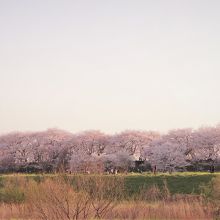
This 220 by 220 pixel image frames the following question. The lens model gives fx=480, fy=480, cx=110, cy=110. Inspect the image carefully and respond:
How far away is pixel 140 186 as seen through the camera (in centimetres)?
3575

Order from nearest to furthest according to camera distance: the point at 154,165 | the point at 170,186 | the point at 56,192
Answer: the point at 56,192 < the point at 170,186 < the point at 154,165

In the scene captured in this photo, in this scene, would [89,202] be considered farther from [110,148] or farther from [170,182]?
[110,148]

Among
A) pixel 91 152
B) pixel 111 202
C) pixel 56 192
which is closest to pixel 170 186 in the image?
pixel 111 202

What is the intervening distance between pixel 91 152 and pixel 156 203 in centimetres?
5567

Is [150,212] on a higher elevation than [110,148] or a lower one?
lower

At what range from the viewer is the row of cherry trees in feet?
218

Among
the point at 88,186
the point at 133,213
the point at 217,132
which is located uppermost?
the point at 217,132

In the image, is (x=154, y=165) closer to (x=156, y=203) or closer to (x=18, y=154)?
(x=18, y=154)

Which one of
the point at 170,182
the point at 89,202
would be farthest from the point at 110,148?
the point at 89,202

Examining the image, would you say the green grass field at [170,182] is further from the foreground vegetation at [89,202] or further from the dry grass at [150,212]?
the dry grass at [150,212]

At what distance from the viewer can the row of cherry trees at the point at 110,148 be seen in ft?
218

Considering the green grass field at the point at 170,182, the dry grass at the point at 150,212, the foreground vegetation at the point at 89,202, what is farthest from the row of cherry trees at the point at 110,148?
the dry grass at the point at 150,212

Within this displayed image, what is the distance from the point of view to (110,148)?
76125 mm

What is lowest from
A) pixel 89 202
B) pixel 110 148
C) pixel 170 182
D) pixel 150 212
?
pixel 150 212
